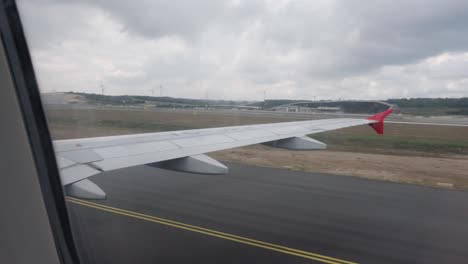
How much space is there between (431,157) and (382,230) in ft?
23.6

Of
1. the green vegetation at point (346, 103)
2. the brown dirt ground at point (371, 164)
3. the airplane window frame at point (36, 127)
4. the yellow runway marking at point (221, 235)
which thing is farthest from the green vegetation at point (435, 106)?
the airplane window frame at point (36, 127)

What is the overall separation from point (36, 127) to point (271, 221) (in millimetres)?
3641

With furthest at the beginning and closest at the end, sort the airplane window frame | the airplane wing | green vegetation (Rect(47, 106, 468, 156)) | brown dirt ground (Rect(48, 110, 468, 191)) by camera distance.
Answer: brown dirt ground (Rect(48, 110, 468, 191)) → green vegetation (Rect(47, 106, 468, 156)) → the airplane wing → the airplane window frame

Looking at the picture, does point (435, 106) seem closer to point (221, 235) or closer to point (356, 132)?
point (221, 235)

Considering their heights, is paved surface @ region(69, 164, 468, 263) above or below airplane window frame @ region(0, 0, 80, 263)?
below

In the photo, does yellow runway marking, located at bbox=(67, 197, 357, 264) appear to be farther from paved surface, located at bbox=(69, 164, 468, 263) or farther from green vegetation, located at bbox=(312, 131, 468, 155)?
green vegetation, located at bbox=(312, 131, 468, 155)

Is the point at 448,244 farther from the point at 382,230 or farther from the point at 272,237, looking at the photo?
the point at 272,237

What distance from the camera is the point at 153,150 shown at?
4078mm

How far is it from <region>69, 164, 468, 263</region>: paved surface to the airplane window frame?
0.86 ft

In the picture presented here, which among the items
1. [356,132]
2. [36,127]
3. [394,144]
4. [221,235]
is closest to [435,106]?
[221,235]

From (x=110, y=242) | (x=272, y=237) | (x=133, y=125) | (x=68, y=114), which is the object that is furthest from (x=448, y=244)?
(x=133, y=125)

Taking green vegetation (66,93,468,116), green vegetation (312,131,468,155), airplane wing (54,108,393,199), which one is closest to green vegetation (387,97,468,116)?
green vegetation (66,93,468,116)

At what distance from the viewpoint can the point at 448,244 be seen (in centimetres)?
429

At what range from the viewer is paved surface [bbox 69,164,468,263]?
394 centimetres
